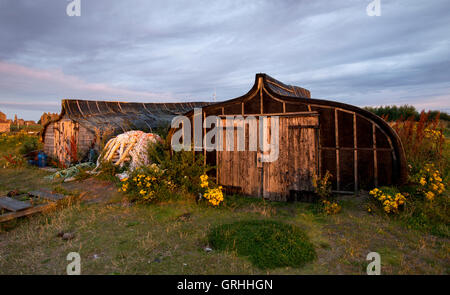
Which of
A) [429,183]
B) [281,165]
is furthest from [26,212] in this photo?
[429,183]

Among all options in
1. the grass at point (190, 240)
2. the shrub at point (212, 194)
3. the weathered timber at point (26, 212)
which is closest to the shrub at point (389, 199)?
the grass at point (190, 240)

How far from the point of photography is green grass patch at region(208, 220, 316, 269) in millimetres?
4293

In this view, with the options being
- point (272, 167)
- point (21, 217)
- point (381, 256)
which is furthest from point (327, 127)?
point (21, 217)

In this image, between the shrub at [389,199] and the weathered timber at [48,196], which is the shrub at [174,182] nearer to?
the weathered timber at [48,196]

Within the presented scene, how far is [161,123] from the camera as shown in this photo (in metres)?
15.9

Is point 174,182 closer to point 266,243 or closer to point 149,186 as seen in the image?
point 149,186

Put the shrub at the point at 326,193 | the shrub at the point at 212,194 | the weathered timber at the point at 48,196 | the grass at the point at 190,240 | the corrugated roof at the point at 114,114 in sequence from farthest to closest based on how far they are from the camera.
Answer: the corrugated roof at the point at 114,114 → the weathered timber at the point at 48,196 → the shrub at the point at 212,194 → the shrub at the point at 326,193 → the grass at the point at 190,240

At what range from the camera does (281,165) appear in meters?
7.85

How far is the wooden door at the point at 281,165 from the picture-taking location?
7508 millimetres

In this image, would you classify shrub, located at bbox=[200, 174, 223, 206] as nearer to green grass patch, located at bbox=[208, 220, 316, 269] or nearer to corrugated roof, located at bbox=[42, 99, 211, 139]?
green grass patch, located at bbox=[208, 220, 316, 269]

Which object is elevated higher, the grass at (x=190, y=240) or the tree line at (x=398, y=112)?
the tree line at (x=398, y=112)

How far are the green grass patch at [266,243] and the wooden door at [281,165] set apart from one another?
2.22 meters

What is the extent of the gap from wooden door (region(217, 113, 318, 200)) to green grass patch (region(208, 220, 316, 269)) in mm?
2223

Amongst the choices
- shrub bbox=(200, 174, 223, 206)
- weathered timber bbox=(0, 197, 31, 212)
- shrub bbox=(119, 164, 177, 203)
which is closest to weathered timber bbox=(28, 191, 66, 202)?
weathered timber bbox=(0, 197, 31, 212)
